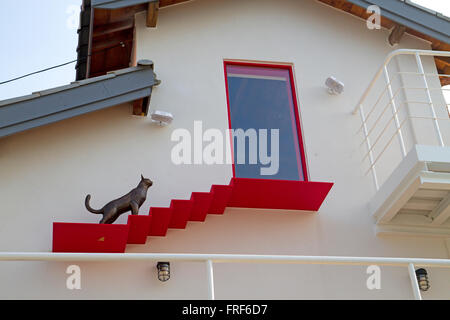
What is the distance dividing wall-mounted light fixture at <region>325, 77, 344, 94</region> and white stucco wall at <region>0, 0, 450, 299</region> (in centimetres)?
10

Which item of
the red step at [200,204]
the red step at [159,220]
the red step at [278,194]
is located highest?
the red step at [278,194]

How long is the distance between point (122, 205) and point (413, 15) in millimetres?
4412

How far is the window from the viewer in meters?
7.24

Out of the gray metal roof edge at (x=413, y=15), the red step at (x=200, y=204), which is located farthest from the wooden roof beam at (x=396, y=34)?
the red step at (x=200, y=204)

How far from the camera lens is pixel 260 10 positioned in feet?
27.8

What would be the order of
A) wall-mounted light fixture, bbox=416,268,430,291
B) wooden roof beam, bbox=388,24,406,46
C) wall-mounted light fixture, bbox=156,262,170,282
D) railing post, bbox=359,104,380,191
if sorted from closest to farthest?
wall-mounted light fixture, bbox=156,262,170,282 < wall-mounted light fixture, bbox=416,268,430,291 < railing post, bbox=359,104,380,191 < wooden roof beam, bbox=388,24,406,46

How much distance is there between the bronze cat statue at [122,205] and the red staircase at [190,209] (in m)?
0.21

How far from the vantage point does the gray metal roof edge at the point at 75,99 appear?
6230 millimetres

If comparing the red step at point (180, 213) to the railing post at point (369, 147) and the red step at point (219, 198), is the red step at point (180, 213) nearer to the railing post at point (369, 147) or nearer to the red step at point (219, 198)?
the red step at point (219, 198)

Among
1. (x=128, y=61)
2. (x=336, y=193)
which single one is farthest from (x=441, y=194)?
(x=128, y=61)

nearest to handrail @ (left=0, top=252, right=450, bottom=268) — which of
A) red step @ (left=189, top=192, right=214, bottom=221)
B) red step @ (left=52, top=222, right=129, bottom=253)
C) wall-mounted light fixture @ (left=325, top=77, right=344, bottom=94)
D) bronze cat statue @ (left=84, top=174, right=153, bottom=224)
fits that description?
red step @ (left=52, top=222, right=129, bottom=253)

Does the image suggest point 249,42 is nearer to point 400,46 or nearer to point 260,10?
point 260,10

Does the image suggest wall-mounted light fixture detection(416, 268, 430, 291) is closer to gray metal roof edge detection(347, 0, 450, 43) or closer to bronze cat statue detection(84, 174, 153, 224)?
bronze cat statue detection(84, 174, 153, 224)
